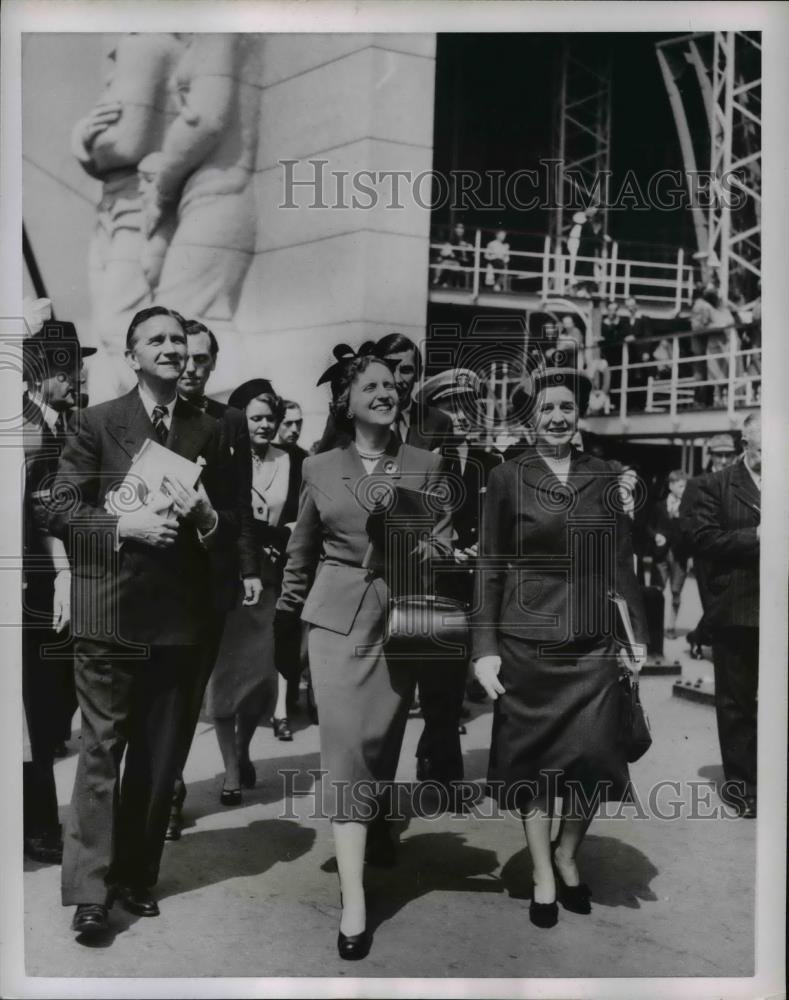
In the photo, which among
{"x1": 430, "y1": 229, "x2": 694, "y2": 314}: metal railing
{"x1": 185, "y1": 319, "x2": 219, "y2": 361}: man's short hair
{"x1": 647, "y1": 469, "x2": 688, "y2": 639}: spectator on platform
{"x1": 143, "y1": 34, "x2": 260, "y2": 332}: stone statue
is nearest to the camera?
{"x1": 185, "y1": 319, "x2": 219, "y2": 361}: man's short hair

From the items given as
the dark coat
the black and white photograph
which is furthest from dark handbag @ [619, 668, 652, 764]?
the dark coat

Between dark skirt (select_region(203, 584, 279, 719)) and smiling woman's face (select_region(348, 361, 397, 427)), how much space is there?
42.1 inches

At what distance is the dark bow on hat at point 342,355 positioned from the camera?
4.55 metres

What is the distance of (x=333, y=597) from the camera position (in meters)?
4.16

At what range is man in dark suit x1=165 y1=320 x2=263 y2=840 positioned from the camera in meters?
4.43

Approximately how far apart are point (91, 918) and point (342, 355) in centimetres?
235

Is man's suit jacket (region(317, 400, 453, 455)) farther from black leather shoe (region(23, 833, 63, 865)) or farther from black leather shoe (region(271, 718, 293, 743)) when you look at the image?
black leather shoe (region(23, 833, 63, 865))

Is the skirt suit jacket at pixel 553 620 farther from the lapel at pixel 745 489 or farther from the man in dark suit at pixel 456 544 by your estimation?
the lapel at pixel 745 489

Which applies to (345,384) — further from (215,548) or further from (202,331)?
(215,548)

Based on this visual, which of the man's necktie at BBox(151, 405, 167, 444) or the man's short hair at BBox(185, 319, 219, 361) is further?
the man's short hair at BBox(185, 319, 219, 361)

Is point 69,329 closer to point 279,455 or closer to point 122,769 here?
point 279,455

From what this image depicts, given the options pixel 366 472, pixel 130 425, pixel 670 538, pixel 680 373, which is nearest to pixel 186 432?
pixel 130 425

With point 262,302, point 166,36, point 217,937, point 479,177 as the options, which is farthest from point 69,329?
point 217,937

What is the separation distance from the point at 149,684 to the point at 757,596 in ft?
8.23
